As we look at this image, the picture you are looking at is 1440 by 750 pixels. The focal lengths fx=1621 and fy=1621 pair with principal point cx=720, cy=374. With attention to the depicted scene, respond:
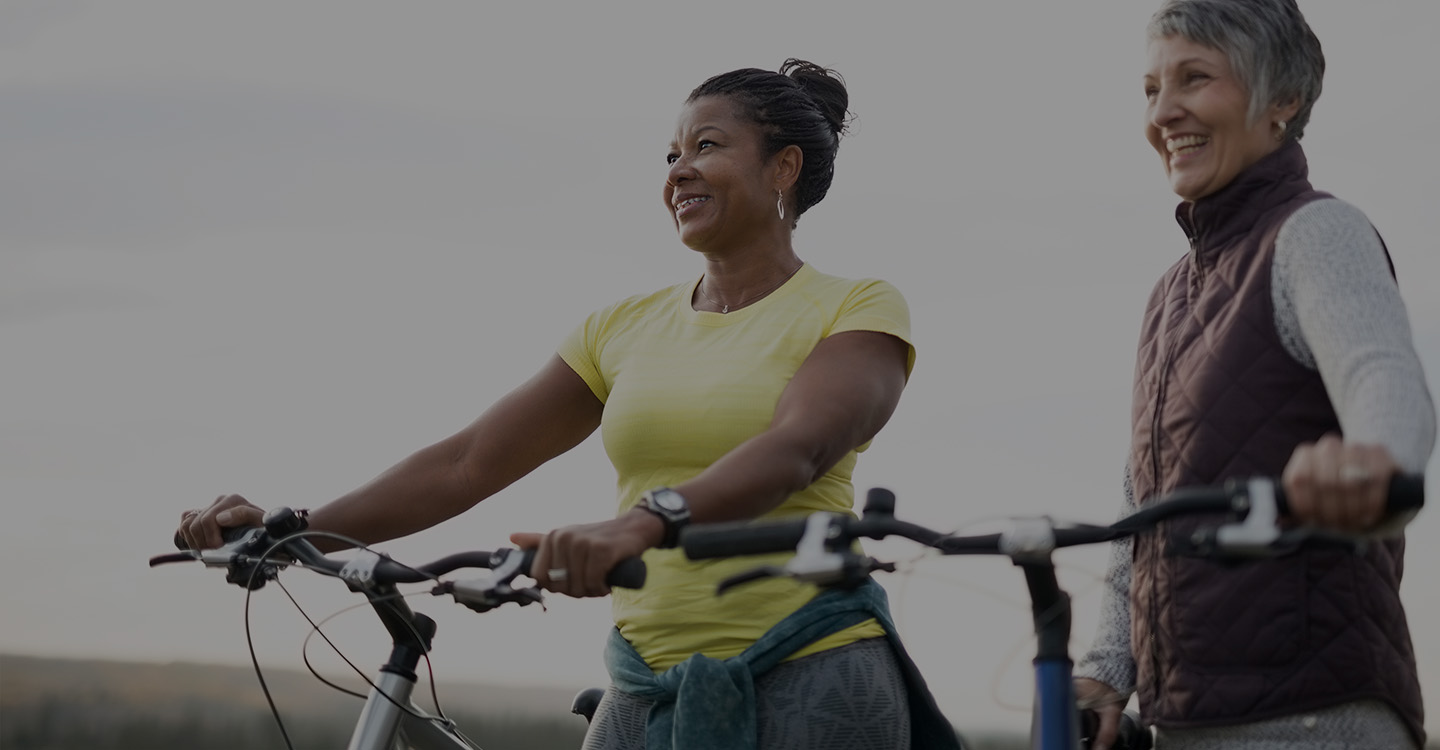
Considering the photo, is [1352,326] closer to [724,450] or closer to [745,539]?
[745,539]

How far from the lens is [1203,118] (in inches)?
94.6

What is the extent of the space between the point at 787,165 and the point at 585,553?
1.30 metres

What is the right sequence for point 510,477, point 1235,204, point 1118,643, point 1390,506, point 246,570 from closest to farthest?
point 1390,506
point 1235,204
point 1118,643
point 246,570
point 510,477

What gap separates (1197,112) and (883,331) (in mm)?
662

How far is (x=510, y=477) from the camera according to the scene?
10.5 ft

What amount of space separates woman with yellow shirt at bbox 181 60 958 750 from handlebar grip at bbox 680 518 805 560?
0.22m

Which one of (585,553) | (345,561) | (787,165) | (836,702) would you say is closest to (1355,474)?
(585,553)

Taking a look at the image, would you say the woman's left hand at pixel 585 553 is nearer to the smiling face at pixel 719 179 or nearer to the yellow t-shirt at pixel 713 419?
the yellow t-shirt at pixel 713 419

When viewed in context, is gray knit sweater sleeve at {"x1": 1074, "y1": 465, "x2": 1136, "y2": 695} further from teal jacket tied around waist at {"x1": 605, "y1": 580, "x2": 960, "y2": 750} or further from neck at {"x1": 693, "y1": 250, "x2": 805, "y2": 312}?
neck at {"x1": 693, "y1": 250, "x2": 805, "y2": 312}

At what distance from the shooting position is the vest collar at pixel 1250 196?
7.79 ft

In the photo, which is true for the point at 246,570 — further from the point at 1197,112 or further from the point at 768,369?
the point at 1197,112

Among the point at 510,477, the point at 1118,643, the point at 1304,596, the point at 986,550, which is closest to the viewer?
the point at 986,550

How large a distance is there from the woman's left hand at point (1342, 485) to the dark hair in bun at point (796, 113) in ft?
5.38

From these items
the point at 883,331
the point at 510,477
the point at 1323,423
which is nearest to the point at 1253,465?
the point at 1323,423
